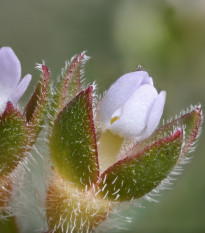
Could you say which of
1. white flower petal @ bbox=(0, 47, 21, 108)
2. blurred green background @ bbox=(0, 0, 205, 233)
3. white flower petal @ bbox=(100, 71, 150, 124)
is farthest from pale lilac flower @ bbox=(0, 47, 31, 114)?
blurred green background @ bbox=(0, 0, 205, 233)

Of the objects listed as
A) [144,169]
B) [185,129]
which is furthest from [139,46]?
[144,169]

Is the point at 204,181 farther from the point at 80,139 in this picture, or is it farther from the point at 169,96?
the point at 80,139

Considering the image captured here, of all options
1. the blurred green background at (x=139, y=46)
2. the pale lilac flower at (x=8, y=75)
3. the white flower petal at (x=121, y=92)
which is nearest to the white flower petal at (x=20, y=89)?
the pale lilac flower at (x=8, y=75)

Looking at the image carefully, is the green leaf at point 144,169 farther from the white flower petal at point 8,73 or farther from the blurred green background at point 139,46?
the blurred green background at point 139,46

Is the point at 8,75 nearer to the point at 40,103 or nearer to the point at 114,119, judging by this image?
the point at 40,103

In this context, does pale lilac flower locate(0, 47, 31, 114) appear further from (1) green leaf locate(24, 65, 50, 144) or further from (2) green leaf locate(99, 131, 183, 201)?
(2) green leaf locate(99, 131, 183, 201)

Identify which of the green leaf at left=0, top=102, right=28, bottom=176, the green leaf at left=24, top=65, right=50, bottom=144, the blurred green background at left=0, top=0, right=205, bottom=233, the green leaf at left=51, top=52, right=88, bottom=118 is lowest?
the green leaf at left=0, top=102, right=28, bottom=176
